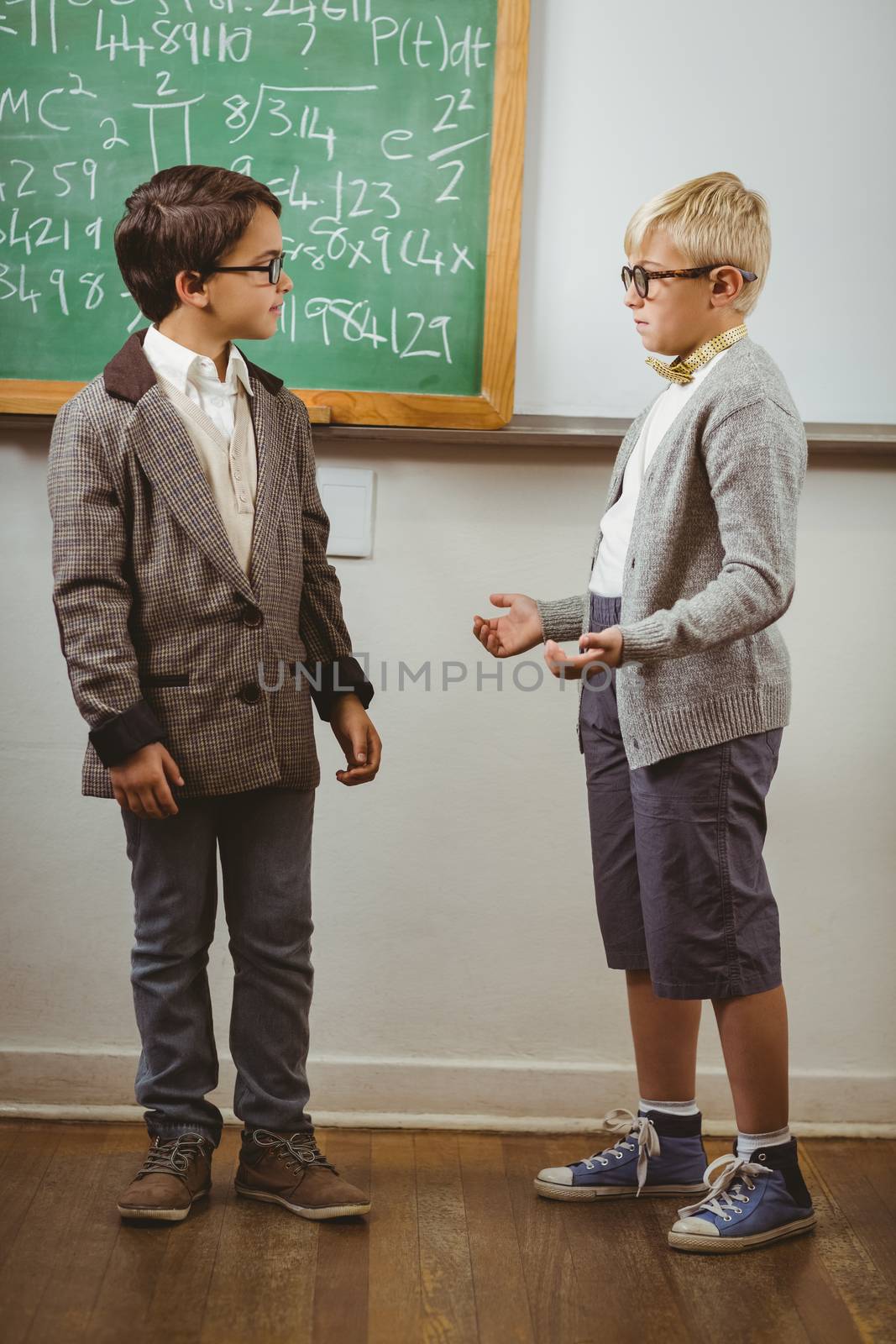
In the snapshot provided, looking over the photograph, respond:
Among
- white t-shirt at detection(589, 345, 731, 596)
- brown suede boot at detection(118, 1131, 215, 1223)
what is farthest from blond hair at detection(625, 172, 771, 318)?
brown suede boot at detection(118, 1131, 215, 1223)

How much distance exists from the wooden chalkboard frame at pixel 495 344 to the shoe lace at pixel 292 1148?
3.23ft

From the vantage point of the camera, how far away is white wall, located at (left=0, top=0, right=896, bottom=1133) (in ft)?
5.95

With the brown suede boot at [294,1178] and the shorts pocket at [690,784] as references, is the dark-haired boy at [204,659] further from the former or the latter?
the shorts pocket at [690,784]

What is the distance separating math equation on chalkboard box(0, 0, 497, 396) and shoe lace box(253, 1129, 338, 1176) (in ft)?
3.46

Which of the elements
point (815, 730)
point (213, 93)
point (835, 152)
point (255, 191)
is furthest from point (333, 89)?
point (815, 730)

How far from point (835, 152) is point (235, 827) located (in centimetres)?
130

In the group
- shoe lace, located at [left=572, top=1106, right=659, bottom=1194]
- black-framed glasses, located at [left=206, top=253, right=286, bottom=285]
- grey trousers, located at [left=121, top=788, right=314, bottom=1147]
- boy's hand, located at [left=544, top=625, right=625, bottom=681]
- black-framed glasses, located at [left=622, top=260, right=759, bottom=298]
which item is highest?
black-framed glasses, located at [left=622, top=260, right=759, bottom=298]

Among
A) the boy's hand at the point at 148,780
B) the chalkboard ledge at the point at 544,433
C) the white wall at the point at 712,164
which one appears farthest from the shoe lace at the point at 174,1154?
the white wall at the point at 712,164

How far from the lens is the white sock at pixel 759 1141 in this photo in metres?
1.49

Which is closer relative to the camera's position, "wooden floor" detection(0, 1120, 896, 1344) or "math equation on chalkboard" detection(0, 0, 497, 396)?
"wooden floor" detection(0, 1120, 896, 1344)

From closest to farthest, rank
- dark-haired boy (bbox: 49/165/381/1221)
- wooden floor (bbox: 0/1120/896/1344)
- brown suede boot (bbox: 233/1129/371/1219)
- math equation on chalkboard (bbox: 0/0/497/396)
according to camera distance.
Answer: wooden floor (bbox: 0/1120/896/1344), dark-haired boy (bbox: 49/165/381/1221), brown suede boot (bbox: 233/1129/371/1219), math equation on chalkboard (bbox: 0/0/497/396)

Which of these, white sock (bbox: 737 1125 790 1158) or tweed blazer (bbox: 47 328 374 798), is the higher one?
tweed blazer (bbox: 47 328 374 798)

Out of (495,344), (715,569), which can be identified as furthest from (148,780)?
(495,344)

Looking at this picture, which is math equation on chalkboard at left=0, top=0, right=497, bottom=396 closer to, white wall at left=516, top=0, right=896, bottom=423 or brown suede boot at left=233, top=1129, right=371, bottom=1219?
white wall at left=516, top=0, right=896, bottom=423
